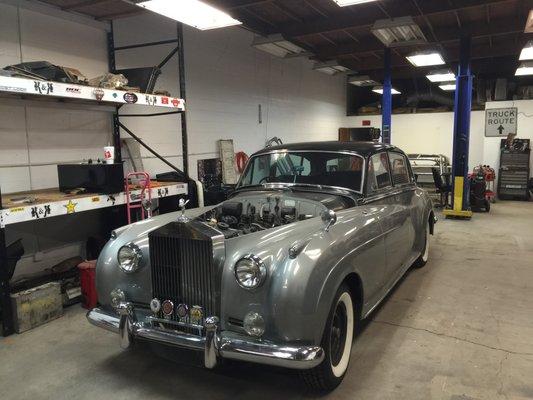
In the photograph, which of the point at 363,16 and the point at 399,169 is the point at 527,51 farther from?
the point at 399,169

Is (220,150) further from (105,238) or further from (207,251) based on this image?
(207,251)

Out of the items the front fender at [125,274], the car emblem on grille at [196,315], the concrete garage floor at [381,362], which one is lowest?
the concrete garage floor at [381,362]

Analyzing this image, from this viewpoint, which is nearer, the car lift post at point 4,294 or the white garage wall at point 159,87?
the car lift post at point 4,294

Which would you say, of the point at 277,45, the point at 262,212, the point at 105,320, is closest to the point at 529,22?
the point at 277,45

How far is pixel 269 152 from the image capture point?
409cm

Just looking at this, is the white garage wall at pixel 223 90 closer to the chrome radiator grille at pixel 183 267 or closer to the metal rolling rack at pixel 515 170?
the chrome radiator grille at pixel 183 267

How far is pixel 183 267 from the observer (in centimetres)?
250

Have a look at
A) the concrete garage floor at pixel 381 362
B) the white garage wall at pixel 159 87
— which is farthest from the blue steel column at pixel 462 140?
the concrete garage floor at pixel 381 362

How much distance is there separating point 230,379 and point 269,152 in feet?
7.05

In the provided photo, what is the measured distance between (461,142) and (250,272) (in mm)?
7302

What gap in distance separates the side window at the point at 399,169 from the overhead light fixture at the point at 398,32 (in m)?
2.44

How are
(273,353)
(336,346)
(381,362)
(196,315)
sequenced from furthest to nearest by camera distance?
1. (381,362)
2. (336,346)
3. (196,315)
4. (273,353)

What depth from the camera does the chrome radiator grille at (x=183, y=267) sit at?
7.91 ft

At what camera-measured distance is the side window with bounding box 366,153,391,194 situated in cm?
370
